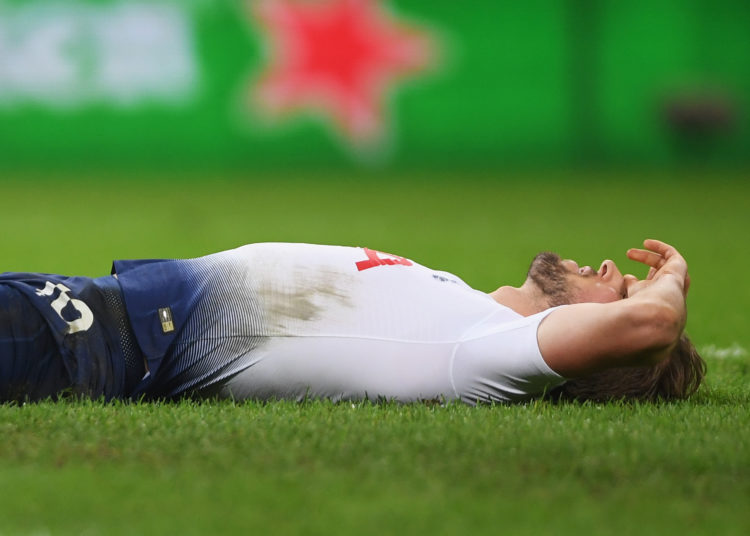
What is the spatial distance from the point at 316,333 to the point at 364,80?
1145cm

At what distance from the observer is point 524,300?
3.69 meters

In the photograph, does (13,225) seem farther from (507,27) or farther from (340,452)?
(340,452)

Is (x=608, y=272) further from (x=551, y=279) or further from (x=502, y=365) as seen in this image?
(x=502, y=365)

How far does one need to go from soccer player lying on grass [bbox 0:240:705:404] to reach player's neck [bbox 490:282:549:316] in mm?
10

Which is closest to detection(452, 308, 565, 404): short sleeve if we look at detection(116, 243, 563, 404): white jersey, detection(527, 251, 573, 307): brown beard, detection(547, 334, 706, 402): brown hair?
detection(116, 243, 563, 404): white jersey

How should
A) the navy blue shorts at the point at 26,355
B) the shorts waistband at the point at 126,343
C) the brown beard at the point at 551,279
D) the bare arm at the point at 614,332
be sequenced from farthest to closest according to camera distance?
the brown beard at the point at 551,279, the shorts waistband at the point at 126,343, the navy blue shorts at the point at 26,355, the bare arm at the point at 614,332

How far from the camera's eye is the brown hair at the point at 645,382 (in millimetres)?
3623

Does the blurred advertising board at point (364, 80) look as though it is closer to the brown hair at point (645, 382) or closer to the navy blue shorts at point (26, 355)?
the brown hair at point (645, 382)

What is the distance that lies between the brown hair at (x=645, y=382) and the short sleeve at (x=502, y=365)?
199mm

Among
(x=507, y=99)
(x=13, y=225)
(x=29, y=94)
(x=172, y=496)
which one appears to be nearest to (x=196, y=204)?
(x=13, y=225)

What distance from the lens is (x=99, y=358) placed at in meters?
3.34

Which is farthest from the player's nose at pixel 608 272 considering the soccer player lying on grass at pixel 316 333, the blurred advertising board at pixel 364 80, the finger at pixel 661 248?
the blurred advertising board at pixel 364 80

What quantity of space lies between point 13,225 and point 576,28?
25.0ft

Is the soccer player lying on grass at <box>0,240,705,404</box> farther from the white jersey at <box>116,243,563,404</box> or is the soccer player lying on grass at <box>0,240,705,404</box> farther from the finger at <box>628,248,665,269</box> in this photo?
the finger at <box>628,248,665,269</box>
